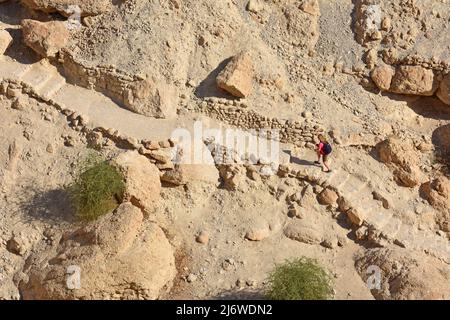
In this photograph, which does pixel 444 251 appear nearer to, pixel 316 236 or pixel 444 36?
pixel 316 236

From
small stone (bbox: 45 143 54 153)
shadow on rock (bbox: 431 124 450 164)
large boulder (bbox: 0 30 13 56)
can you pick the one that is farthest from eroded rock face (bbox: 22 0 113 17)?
shadow on rock (bbox: 431 124 450 164)

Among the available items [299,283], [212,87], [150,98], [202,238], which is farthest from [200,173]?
[299,283]

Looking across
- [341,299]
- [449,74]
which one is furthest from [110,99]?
[449,74]

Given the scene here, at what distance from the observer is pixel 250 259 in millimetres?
12000

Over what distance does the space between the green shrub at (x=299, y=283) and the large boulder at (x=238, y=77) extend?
4.37 metres

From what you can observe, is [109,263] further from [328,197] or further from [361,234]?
[361,234]

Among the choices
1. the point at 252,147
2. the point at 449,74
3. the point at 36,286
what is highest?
the point at 449,74

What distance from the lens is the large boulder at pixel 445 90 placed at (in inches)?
567

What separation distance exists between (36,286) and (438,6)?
11.0 metres

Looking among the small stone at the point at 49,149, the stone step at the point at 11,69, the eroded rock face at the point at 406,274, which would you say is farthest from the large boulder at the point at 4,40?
the eroded rock face at the point at 406,274

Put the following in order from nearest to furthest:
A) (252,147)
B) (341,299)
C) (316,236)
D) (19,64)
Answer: (341,299) < (316,236) < (252,147) < (19,64)

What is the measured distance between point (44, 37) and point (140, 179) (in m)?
4.53

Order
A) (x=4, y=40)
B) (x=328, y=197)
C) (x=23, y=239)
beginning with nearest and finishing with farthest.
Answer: (x=23, y=239), (x=328, y=197), (x=4, y=40)

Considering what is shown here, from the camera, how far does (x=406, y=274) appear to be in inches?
448
